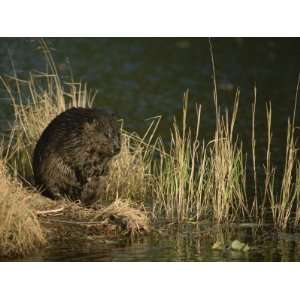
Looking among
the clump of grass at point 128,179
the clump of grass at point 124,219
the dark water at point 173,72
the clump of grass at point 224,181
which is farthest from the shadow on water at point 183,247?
the dark water at point 173,72

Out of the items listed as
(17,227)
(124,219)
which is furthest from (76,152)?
(17,227)

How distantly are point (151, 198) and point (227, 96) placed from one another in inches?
342

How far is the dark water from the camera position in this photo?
18.5m

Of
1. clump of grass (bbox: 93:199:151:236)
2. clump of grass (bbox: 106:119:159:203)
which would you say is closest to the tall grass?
clump of grass (bbox: 106:119:159:203)

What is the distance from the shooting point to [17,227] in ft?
32.9

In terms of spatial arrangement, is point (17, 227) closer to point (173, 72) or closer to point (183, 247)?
point (183, 247)

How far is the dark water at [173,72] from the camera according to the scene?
18.5m

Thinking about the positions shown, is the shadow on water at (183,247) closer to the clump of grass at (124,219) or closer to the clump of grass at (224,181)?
the clump of grass at (124,219)

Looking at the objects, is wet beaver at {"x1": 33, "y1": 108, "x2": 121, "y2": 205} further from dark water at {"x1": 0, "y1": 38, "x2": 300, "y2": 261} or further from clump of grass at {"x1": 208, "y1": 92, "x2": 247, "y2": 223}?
dark water at {"x1": 0, "y1": 38, "x2": 300, "y2": 261}

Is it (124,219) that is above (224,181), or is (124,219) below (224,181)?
below

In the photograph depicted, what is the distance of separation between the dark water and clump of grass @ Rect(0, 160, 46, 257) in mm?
4829

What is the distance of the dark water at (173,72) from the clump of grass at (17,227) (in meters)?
4.83

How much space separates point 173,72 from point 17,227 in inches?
528
